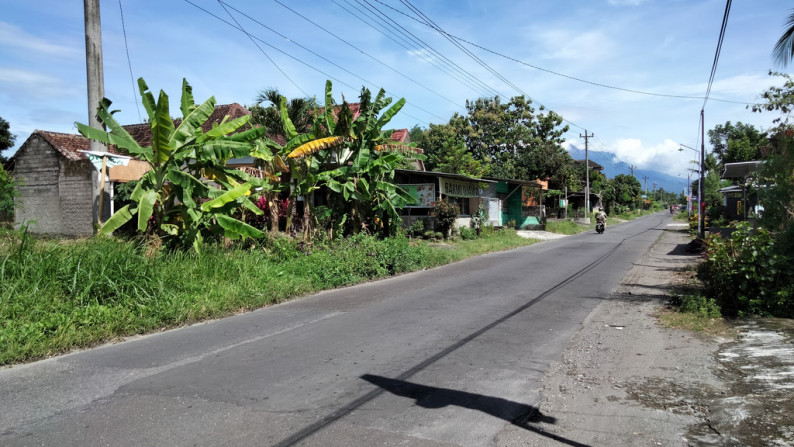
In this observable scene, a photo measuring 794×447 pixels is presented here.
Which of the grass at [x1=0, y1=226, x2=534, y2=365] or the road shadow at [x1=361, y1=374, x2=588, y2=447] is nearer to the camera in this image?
the road shadow at [x1=361, y1=374, x2=588, y2=447]

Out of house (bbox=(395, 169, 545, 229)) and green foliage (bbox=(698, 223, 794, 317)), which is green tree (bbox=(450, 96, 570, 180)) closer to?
house (bbox=(395, 169, 545, 229))

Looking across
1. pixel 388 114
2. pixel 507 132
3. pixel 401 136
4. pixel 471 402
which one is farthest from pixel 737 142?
pixel 471 402

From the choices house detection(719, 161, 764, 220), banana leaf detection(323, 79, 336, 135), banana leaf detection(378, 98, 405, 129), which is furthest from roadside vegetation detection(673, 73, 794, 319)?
banana leaf detection(323, 79, 336, 135)

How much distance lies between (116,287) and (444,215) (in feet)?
54.2

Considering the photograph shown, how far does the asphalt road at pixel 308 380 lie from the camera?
154 inches

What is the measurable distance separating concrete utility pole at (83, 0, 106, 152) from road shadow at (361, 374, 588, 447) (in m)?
9.15

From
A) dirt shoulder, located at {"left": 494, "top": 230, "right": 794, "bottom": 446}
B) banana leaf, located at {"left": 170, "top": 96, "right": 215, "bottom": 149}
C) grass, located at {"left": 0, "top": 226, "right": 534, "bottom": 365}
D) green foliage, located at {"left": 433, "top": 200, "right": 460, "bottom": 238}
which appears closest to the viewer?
dirt shoulder, located at {"left": 494, "top": 230, "right": 794, "bottom": 446}

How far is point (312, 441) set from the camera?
12.1ft

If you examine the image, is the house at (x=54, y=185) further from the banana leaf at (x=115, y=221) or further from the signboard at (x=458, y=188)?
the signboard at (x=458, y=188)

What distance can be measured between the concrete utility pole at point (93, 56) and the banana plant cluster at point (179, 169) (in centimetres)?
28

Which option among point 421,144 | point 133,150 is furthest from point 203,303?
point 421,144

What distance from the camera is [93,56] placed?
10.5m

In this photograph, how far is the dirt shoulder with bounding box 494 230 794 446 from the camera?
3.84 metres

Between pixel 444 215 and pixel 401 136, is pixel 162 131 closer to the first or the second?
pixel 444 215
